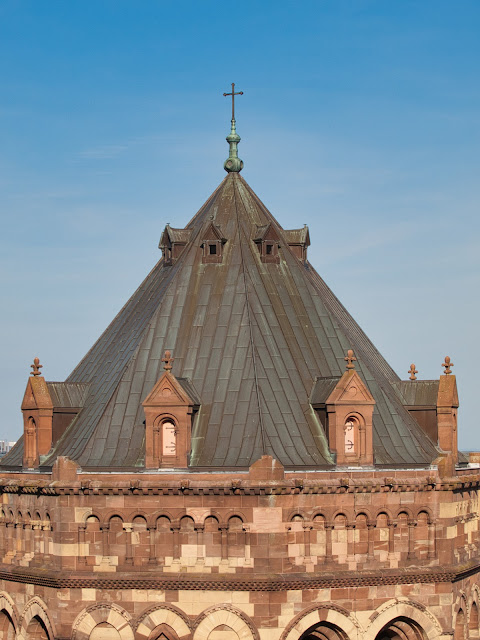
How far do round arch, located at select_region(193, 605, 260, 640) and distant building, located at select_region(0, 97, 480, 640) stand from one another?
77 millimetres

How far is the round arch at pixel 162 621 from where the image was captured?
179ft

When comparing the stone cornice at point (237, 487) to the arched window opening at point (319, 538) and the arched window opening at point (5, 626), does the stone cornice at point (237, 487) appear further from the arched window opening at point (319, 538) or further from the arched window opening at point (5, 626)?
the arched window opening at point (5, 626)

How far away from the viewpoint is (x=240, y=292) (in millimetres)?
60125

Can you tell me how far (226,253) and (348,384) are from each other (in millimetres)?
9419

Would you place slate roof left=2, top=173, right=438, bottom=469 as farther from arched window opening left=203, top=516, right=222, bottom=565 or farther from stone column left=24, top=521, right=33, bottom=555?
stone column left=24, top=521, right=33, bottom=555

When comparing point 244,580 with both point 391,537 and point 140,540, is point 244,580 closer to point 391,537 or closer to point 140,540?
point 140,540

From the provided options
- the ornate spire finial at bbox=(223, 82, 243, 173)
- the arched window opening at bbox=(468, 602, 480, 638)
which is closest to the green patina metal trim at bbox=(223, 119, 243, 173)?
the ornate spire finial at bbox=(223, 82, 243, 173)

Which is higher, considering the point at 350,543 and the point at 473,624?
the point at 350,543

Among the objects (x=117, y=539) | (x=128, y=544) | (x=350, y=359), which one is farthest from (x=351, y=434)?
(x=117, y=539)

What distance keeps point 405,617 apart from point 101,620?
12.3 metres

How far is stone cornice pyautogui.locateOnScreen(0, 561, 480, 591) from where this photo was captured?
177ft

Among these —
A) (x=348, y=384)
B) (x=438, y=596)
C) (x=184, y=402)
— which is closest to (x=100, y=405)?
(x=184, y=402)

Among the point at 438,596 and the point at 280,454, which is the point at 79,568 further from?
the point at 438,596

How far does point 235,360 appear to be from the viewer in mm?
57938
